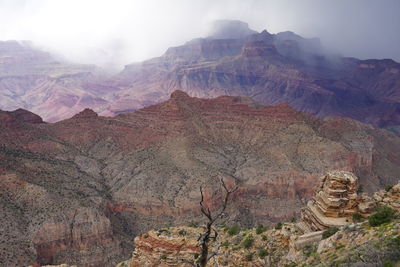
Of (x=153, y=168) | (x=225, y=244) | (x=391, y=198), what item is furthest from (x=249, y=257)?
(x=153, y=168)

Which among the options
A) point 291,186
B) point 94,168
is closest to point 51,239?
point 94,168

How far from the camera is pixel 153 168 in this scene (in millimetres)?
96062

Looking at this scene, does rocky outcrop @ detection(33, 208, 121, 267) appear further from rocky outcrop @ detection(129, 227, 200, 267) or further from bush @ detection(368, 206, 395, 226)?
bush @ detection(368, 206, 395, 226)

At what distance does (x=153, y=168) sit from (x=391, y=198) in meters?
69.9

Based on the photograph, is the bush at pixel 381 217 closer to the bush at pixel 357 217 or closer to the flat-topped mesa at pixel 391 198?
the flat-topped mesa at pixel 391 198

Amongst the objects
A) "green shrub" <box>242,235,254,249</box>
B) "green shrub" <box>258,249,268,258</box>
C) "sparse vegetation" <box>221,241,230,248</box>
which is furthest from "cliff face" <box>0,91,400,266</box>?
"green shrub" <box>258,249,268,258</box>

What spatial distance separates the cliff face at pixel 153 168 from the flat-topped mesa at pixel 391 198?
178 feet

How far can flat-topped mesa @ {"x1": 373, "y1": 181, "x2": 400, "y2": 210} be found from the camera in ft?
105

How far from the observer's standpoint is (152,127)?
114 m

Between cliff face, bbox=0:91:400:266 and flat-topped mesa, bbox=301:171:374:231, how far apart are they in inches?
1980

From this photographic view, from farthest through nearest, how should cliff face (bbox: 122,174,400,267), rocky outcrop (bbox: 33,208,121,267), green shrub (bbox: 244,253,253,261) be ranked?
rocky outcrop (bbox: 33,208,121,267)
green shrub (bbox: 244,253,253,261)
cliff face (bbox: 122,174,400,267)

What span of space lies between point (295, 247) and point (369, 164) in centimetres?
9162

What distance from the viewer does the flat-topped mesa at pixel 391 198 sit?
32.0 meters

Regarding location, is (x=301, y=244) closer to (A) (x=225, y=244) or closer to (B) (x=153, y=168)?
(A) (x=225, y=244)
